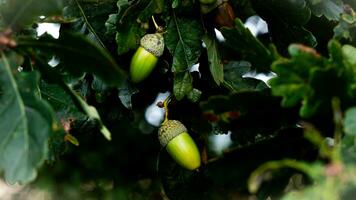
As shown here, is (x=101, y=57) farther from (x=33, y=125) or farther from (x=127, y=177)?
(x=127, y=177)

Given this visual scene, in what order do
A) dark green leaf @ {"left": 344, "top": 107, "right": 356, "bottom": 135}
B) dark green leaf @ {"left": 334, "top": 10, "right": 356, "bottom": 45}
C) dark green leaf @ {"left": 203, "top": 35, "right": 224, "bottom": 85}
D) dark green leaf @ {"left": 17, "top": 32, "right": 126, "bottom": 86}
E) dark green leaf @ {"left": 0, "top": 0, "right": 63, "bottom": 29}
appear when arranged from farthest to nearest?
dark green leaf @ {"left": 203, "top": 35, "right": 224, "bottom": 85} → dark green leaf @ {"left": 334, "top": 10, "right": 356, "bottom": 45} → dark green leaf @ {"left": 0, "top": 0, "right": 63, "bottom": 29} → dark green leaf @ {"left": 17, "top": 32, "right": 126, "bottom": 86} → dark green leaf @ {"left": 344, "top": 107, "right": 356, "bottom": 135}

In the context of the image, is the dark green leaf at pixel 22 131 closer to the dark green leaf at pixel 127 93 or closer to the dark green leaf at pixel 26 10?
the dark green leaf at pixel 26 10

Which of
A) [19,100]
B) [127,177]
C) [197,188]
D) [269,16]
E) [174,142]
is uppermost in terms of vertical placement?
[19,100]

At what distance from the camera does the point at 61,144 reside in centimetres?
124

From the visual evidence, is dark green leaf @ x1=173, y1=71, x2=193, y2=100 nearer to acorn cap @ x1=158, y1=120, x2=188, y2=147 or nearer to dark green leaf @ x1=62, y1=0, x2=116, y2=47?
acorn cap @ x1=158, y1=120, x2=188, y2=147

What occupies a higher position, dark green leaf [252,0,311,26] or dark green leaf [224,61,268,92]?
dark green leaf [252,0,311,26]

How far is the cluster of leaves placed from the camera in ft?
2.72

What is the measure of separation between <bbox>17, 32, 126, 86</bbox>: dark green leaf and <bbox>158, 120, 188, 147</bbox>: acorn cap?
377 millimetres

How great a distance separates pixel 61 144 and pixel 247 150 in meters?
0.45

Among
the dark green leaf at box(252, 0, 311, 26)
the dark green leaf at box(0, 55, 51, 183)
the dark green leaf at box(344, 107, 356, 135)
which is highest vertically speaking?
the dark green leaf at box(0, 55, 51, 183)

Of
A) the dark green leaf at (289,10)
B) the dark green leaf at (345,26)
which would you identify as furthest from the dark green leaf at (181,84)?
the dark green leaf at (345,26)

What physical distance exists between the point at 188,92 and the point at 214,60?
0.10 meters

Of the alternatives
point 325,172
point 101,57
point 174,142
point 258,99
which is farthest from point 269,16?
point 325,172

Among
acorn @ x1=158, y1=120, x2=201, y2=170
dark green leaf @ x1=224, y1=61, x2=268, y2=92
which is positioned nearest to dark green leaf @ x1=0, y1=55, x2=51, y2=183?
acorn @ x1=158, y1=120, x2=201, y2=170
